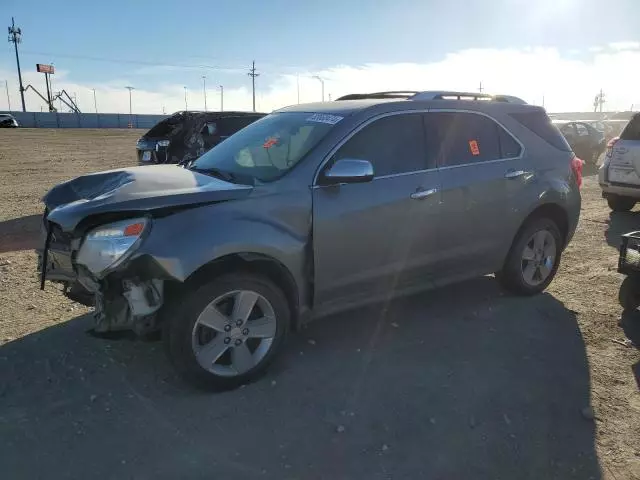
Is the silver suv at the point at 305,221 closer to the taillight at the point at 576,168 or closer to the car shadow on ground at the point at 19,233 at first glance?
the taillight at the point at 576,168

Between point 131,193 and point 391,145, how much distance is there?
196 cm

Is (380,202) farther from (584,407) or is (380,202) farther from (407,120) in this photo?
(584,407)

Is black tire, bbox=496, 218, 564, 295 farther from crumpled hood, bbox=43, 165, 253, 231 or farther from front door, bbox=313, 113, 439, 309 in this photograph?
crumpled hood, bbox=43, 165, 253, 231

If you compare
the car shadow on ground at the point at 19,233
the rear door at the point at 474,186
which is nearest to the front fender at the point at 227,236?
the rear door at the point at 474,186

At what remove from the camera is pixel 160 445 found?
2961 millimetres

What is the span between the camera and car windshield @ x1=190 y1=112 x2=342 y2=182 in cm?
387

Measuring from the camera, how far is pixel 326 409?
3.34m

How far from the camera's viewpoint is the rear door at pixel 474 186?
4453 millimetres

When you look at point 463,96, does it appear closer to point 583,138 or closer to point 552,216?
point 552,216

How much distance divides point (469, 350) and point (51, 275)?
121 inches

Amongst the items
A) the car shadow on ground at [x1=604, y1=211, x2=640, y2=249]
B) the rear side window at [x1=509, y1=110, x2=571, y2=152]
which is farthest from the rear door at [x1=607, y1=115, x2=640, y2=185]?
the rear side window at [x1=509, y1=110, x2=571, y2=152]

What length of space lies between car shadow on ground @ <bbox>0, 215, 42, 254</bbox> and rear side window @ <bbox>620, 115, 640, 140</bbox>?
30.5 feet

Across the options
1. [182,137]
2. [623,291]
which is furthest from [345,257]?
[182,137]

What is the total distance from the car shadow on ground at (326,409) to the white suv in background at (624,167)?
564 cm
